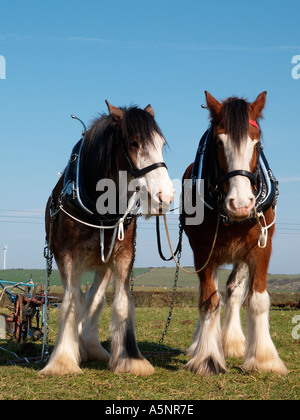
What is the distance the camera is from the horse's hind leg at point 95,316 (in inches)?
226

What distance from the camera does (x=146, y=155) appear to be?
450 centimetres

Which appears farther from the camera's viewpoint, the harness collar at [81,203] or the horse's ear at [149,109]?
the horse's ear at [149,109]

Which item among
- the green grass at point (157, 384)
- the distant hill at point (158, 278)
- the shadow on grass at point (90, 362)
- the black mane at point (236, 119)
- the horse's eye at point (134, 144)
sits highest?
the black mane at point (236, 119)

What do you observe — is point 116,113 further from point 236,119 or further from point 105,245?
point 105,245

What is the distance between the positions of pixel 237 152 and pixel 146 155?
0.89 m

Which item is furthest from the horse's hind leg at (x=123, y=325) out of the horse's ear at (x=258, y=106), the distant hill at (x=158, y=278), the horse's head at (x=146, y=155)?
the distant hill at (x=158, y=278)

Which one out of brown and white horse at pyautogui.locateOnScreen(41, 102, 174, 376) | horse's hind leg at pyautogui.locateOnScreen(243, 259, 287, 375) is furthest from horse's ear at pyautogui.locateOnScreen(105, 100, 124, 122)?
horse's hind leg at pyautogui.locateOnScreen(243, 259, 287, 375)

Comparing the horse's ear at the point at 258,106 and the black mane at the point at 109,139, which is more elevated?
the horse's ear at the point at 258,106

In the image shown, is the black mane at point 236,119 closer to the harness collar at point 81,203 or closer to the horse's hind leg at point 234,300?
the harness collar at point 81,203

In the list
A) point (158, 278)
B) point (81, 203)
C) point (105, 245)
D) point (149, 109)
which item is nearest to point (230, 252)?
point (105, 245)

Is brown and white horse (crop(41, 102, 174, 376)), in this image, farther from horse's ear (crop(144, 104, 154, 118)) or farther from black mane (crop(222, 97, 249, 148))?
black mane (crop(222, 97, 249, 148))

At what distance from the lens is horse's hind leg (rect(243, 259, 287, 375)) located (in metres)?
5.05

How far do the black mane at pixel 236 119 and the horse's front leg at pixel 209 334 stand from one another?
1504 mm
